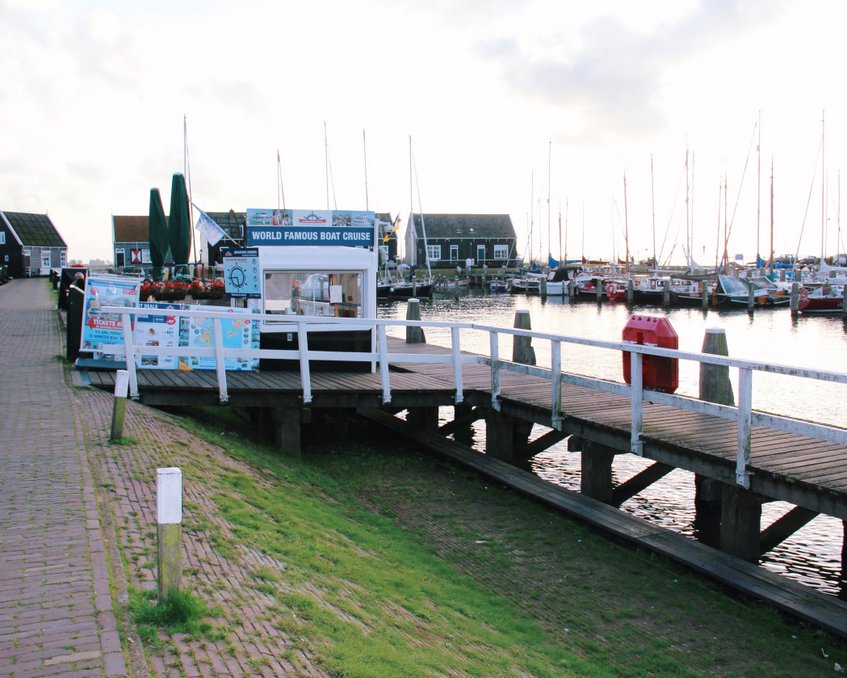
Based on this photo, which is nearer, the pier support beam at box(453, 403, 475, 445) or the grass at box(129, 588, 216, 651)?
the grass at box(129, 588, 216, 651)

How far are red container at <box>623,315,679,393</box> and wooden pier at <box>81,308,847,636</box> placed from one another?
1.49ft

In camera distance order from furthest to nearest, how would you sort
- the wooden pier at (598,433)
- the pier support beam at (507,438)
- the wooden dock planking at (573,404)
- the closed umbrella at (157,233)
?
the closed umbrella at (157,233)
the pier support beam at (507,438)
the wooden dock planking at (573,404)
the wooden pier at (598,433)

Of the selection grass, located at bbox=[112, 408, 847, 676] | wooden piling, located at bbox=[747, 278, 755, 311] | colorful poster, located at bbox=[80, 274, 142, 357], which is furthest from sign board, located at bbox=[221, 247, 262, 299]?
wooden piling, located at bbox=[747, 278, 755, 311]

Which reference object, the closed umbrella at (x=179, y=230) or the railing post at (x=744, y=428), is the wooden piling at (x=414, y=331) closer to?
the closed umbrella at (x=179, y=230)

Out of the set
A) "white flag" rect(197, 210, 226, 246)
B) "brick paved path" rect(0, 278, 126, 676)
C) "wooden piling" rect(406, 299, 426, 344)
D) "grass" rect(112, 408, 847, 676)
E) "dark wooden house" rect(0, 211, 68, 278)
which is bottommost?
"grass" rect(112, 408, 847, 676)

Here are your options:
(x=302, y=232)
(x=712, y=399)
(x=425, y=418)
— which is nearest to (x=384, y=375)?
(x=425, y=418)

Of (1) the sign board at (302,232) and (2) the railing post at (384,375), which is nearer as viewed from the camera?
(2) the railing post at (384,375)

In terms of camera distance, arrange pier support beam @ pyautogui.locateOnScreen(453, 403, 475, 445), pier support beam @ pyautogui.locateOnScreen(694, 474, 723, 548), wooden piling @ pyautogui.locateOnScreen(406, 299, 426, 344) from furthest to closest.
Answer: wooden piling @ pyautogui.locateOnScreen(406, 299, 426, 344) → pier support beam @ pyautogui.locateOnScreen(453, 403, 475, 445) → pier support beam @ pyautogui.locateOnScreen(694, 474, 723, 548)

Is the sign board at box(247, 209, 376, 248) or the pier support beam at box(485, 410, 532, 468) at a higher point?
the sign board at box(247, 209, 376, 248)

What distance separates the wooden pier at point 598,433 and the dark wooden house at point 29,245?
239 ft

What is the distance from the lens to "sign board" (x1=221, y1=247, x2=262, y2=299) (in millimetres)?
14195

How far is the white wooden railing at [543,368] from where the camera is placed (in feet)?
26.8

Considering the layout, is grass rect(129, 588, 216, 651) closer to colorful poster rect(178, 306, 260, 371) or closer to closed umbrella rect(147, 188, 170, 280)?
colorful poster rect(178, 306, 260, 371)

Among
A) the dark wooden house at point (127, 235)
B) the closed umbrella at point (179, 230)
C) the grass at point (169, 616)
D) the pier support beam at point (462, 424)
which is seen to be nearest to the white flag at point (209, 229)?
the closed umbrella at point (179, 230)
